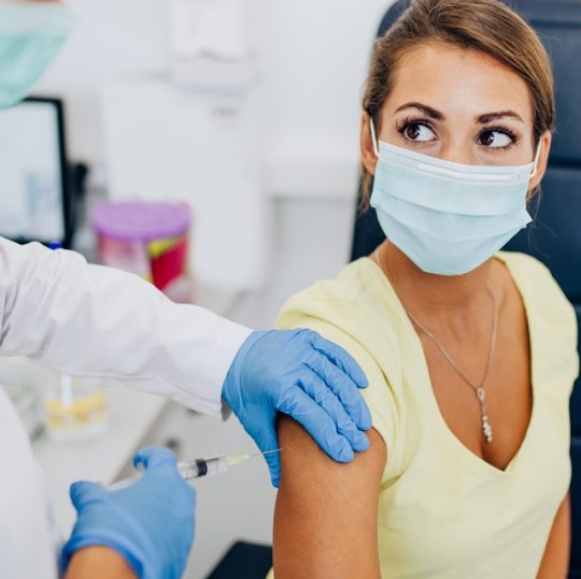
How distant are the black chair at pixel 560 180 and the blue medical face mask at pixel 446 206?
12.3 inches

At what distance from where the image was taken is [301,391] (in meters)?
1.07

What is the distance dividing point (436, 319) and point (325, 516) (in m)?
0.40

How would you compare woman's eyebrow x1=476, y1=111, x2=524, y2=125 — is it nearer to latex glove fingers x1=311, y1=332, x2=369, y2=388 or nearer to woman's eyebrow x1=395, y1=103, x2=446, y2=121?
woman's eyebrow x1=395, y1=103, x2=446, y2=121

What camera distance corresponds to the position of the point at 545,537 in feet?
4.26

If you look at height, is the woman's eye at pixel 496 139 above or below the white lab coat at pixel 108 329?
above

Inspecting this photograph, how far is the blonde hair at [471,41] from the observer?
3.66ft

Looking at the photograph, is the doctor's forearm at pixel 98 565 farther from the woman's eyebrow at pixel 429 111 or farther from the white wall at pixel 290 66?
the white wall at pixel 290 66

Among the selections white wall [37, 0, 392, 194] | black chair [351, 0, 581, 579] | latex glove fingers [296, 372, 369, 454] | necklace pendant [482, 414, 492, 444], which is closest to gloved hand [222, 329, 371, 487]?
latex glove fingers [296, 372, 369, 454]

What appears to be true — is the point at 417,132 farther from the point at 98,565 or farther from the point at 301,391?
the point at 98,565

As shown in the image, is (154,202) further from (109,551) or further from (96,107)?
(109,551)

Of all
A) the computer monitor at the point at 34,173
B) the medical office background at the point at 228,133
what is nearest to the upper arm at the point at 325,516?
the medical office background at the point at 228,133

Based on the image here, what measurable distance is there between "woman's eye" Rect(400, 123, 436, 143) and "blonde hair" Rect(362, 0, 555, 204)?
0.21ft

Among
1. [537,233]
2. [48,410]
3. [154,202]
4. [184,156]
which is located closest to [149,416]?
[48,410]

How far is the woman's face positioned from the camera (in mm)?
1107
